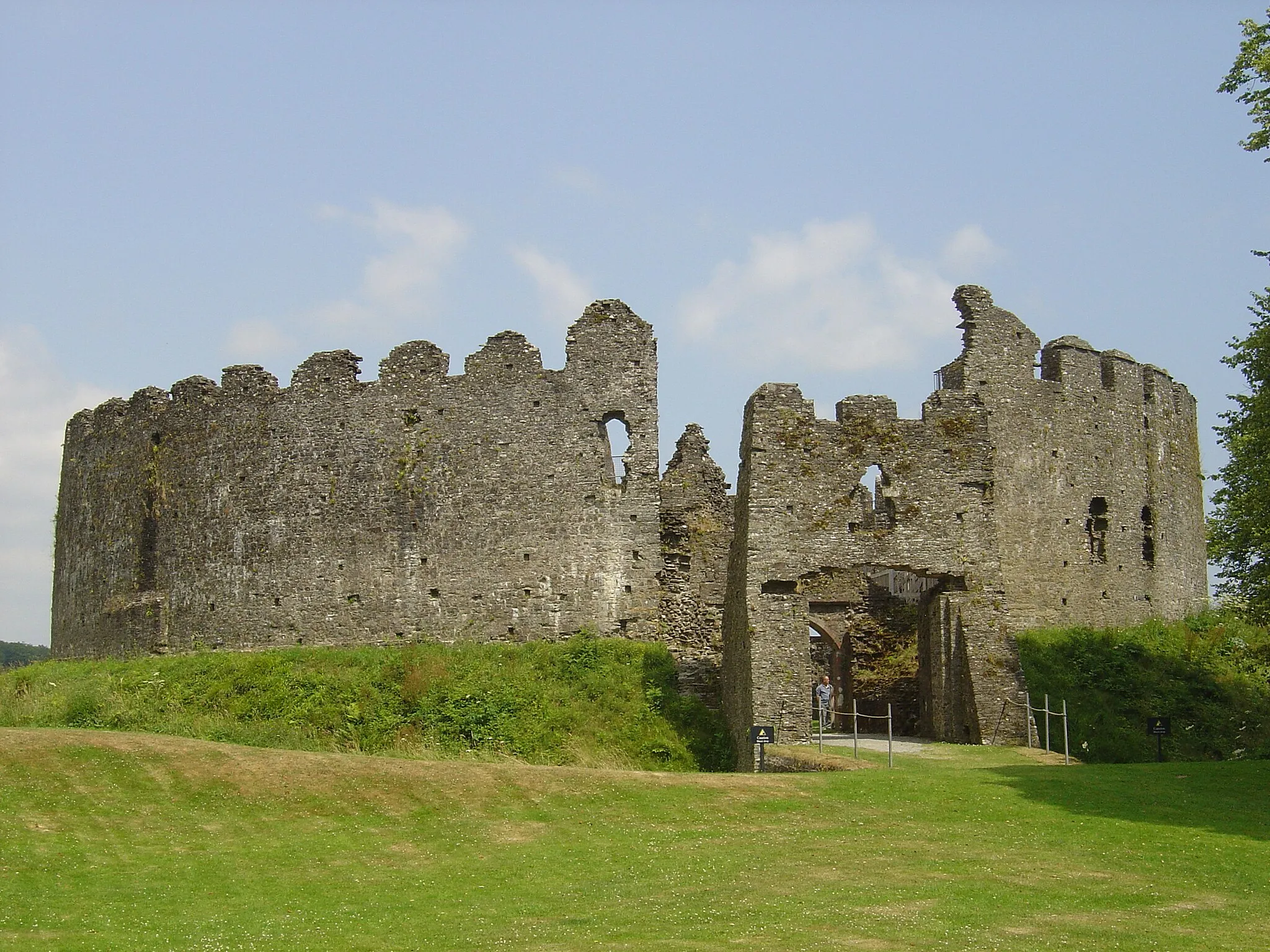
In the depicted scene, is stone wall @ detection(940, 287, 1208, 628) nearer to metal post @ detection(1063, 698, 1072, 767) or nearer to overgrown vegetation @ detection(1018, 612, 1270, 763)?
overgrown vegetation @ detection(1018, 612, 1270, 763)

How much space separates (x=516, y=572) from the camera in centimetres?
3272

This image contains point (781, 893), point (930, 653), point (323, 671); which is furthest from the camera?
point (323, 671)

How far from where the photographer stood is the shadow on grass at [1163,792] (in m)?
19.1

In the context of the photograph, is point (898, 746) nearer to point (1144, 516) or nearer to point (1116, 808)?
point (1116, 808)

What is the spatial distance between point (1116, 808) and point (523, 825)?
7837mm

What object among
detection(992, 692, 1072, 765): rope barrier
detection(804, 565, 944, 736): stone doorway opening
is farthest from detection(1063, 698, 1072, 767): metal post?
detection(804, 565, 944, 736): stone doorway opening

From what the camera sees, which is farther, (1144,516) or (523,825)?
(1144,516)

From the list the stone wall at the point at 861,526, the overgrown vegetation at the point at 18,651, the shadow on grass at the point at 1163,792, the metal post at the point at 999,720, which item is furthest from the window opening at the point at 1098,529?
the overgrown vegetation at the point at 18,651

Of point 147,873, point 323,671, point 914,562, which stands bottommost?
point 147,873

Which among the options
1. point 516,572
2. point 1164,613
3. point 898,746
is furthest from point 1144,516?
point 516,572

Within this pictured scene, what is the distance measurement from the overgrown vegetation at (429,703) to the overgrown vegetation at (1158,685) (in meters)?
6.89

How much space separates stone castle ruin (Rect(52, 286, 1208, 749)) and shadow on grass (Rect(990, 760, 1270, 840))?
21.1ft

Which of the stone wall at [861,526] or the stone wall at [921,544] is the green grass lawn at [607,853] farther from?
the stone wall at [861,526]

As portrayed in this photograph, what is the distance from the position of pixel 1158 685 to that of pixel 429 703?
14481 mm
